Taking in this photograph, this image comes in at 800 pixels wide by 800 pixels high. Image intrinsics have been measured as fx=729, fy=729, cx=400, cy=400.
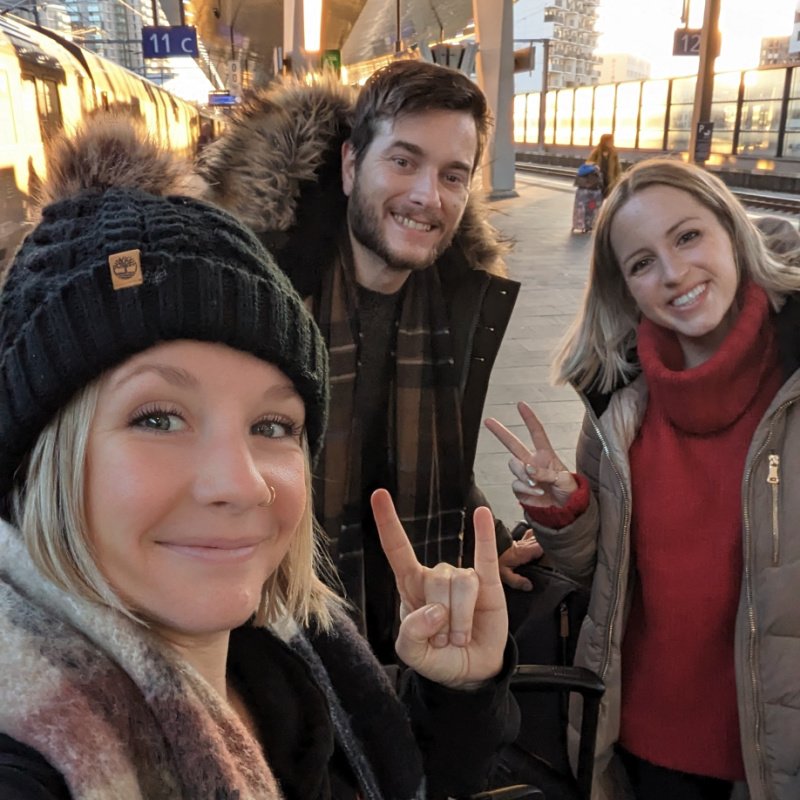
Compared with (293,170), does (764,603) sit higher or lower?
lower

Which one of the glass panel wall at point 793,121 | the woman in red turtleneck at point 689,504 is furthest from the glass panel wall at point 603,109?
the woman in red turtleneck at point 689,504

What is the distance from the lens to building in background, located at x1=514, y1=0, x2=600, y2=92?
3351 inches

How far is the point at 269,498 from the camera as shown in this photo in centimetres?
90

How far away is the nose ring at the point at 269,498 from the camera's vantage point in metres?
0.89

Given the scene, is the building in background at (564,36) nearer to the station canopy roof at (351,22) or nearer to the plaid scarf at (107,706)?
the station canopy roof at (351,22)

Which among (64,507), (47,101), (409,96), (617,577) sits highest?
(47,101)

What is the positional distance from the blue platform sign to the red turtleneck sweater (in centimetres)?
2132

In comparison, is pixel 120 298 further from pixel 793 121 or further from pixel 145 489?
pixel 793 121

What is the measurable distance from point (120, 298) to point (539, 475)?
1199 mm

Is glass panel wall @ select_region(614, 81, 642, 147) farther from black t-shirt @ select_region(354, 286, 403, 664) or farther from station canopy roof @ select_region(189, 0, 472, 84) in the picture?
black t-shirt @ select_region(354, 286, 403, 664)

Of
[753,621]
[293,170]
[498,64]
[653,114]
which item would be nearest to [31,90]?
[293,170]

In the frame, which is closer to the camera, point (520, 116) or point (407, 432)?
point (407, 432)

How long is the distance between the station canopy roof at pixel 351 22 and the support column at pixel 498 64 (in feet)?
11.1

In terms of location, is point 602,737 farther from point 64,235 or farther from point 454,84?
point 454,84
